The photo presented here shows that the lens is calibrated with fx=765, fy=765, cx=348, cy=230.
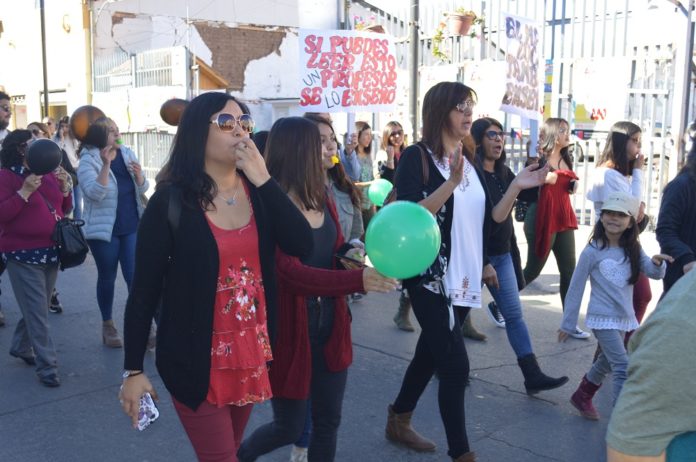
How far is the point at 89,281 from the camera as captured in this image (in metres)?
9.05

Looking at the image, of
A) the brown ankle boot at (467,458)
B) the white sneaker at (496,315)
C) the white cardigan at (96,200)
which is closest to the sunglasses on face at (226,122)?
the brown ankle boot at (467,458)

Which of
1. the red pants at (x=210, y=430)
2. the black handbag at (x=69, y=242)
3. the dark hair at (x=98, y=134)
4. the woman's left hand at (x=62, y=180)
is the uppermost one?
the dark hair at (x=98, y=134)

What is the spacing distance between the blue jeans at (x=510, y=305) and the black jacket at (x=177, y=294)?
9.28ft

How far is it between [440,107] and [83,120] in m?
3.31

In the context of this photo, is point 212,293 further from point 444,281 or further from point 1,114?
point 1,114

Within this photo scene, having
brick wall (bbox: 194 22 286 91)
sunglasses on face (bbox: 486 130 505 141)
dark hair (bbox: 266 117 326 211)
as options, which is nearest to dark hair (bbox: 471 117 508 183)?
sunglasses on face (bbox: 486 130 505 141)

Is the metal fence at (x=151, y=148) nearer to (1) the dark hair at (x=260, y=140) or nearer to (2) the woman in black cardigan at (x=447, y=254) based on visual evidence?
(1) the dark hair at (x=260, y=140)

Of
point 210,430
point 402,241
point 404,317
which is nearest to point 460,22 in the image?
point 404,317

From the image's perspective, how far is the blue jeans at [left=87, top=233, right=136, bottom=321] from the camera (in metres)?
6.13

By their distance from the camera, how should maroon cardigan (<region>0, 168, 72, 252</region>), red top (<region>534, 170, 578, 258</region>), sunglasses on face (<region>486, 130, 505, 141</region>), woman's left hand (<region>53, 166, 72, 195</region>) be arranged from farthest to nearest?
red top (<region>534, 170, 578, 258</region>)
woman's left hand (<region>53, 166, 72, 195</region>)
maroon cardigan (<region>0, 168, 72, 252</region>)
sunglasses on face (<region>486, 130, 505, 141</region>)

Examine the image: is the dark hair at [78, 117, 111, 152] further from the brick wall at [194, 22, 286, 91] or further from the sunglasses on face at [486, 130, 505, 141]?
the brick wall at [194, 22, 286, 91]

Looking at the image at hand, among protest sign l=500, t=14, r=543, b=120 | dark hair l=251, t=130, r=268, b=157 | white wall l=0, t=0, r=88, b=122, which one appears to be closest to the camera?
dark hair l=251, t=130, r=268, b=157

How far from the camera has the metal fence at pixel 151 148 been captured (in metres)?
19.0

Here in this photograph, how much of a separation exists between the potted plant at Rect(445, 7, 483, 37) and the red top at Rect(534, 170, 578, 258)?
6.96 m
